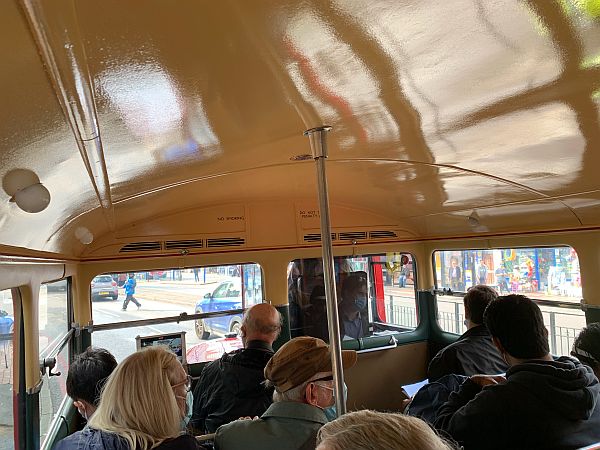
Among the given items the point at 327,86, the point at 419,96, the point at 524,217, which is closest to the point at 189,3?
the point at 327,86

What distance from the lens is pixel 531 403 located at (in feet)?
5.02

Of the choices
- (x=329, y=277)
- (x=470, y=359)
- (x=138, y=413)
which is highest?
(x=329, y=277)

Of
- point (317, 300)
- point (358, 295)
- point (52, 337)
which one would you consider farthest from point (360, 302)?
point (52, 337)

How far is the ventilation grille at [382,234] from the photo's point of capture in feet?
15.9

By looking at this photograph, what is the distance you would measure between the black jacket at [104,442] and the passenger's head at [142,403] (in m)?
0.02

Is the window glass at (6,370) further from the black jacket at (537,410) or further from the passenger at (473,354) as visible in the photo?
the passenger at (473,354)

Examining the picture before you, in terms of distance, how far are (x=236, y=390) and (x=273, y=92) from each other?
4.48ft

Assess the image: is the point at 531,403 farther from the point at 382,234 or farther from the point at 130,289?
the point at 382,234

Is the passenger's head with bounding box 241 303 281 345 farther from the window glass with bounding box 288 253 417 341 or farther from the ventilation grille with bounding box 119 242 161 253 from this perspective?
the window glass with bounding box 288 253 417 341

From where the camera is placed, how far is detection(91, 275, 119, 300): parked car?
3818 mm

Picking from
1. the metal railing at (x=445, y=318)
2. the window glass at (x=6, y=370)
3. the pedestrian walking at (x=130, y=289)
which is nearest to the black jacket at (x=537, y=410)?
the window glass at (x=6, y=370)

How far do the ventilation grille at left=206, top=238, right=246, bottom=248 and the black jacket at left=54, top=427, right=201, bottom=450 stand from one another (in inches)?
109

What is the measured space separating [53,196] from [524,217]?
3.50 meters

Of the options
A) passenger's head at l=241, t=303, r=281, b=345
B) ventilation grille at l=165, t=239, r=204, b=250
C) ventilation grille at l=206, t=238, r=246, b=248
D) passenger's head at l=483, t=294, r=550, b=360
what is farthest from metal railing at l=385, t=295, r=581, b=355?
passenger's head at l=241, t=303, r=281, b=345
